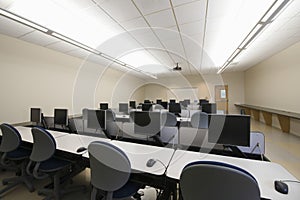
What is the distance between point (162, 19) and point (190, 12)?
0.51 metres

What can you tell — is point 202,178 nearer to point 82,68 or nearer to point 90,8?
point 90,8

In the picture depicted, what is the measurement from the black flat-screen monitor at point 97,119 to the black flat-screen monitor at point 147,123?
0.67 m

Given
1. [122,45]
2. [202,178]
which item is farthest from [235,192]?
[122,45]

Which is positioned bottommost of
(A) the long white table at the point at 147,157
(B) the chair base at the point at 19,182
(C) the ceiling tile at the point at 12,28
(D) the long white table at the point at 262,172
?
(B) the chair base at the point at 19,182

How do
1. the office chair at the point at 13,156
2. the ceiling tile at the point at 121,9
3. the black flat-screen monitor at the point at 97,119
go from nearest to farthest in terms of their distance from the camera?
the office chair at the point at 13,156
the ceiling tile at the point at 121,9
the black flat-screen monitor at the point at 97,119

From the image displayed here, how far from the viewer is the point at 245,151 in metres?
1.96

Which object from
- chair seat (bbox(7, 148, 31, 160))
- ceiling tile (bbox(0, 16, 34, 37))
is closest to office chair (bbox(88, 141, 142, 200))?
chair seat (bbox(7, 148, 31, 160))

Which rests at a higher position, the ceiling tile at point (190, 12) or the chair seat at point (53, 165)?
the ceiling tile at point (190, 12)

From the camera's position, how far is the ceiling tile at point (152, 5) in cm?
229

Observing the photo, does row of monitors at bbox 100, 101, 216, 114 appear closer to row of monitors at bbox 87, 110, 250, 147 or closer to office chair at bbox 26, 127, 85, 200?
row of monitors at bbox 87, 110, 250, 147

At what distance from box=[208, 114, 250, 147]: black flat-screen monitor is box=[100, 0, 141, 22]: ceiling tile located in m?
2.09

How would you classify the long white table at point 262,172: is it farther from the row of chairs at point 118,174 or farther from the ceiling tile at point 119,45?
the ceiling tile at point 119,45

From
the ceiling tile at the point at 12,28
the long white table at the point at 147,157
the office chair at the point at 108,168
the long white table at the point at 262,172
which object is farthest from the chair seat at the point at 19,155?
the ceiling tile at the point at 12,28

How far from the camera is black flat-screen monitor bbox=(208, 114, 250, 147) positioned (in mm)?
1700
